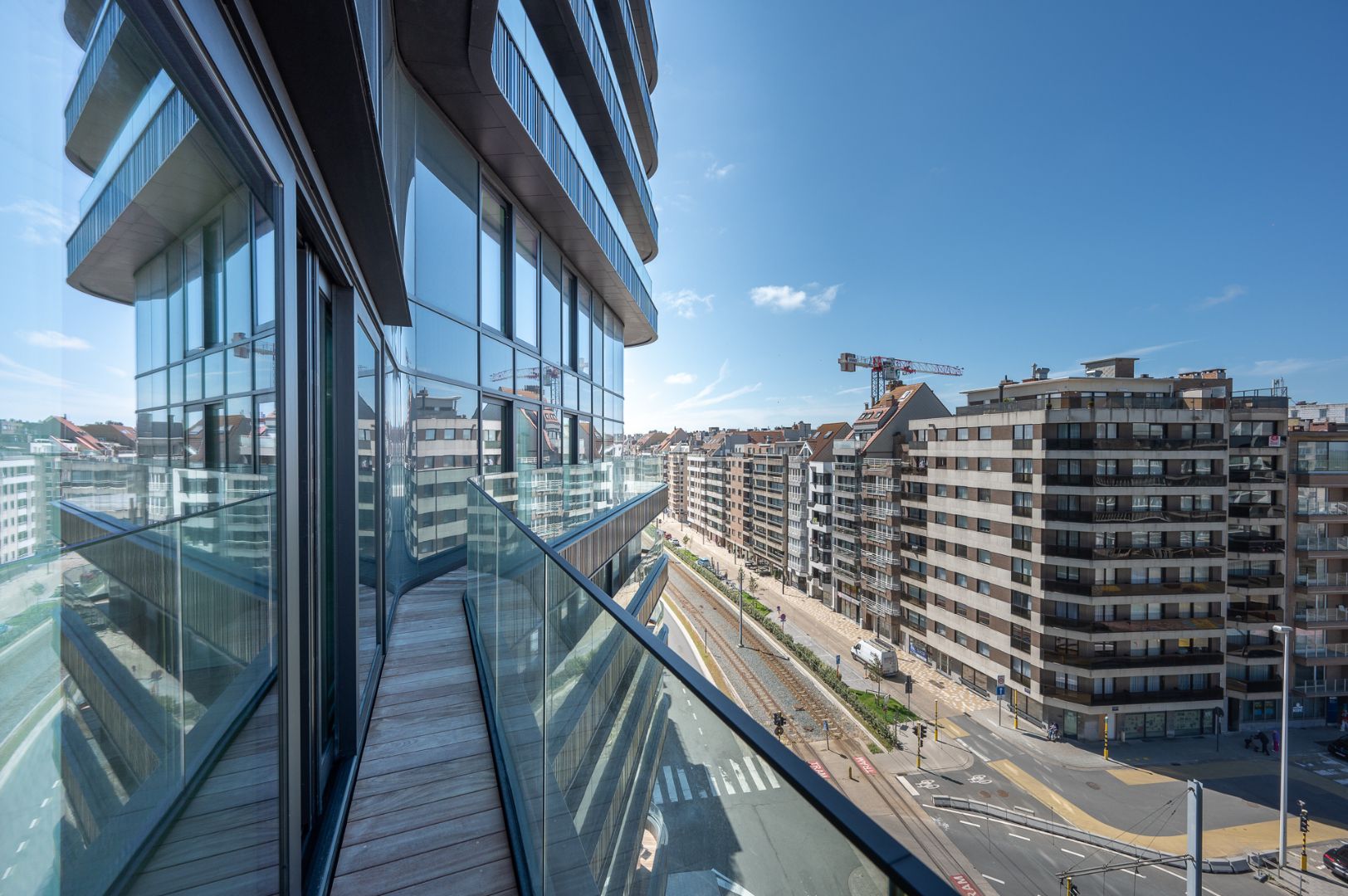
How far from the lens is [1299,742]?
1183 inches

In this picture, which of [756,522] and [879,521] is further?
[756,522]

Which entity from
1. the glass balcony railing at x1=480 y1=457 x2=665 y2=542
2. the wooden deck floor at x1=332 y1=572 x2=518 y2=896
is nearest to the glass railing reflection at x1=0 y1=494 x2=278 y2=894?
the wooden deck floor at x1=332 y1=572 x2=518 y2=896

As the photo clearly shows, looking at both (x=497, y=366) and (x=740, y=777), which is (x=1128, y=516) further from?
(x=740, y=777)

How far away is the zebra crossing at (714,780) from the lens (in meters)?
0.89

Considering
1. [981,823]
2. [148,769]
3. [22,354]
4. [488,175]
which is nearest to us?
[22,354]

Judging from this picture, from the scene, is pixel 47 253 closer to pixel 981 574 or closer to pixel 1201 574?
pixel 981 574

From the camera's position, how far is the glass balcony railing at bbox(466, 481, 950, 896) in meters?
0.79

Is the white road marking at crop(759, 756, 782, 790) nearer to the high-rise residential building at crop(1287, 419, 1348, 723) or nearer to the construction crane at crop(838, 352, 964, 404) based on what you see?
the high-rise residential building at crop(1287, 419, 1348, 723)

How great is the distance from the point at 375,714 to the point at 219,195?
155 inches

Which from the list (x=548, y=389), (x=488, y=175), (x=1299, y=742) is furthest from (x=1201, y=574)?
(x=488, y=175)

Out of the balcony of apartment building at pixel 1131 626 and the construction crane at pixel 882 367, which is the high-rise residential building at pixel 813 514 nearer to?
the balcony of apartment building at pixel 1131 626

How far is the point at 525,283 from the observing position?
474 inches

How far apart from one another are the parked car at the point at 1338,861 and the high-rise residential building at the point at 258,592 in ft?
111

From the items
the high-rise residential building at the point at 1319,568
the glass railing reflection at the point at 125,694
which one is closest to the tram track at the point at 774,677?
the high-rise residential building at the point at 1319,568
